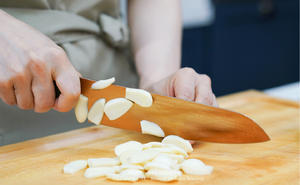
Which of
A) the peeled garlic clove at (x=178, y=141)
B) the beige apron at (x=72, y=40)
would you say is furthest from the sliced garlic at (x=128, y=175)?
the beige apron at (x=72, y=40)

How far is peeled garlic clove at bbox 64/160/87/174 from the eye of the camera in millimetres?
756

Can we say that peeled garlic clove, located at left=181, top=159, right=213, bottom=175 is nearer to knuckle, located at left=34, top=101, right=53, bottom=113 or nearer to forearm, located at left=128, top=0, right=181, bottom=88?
knuckle, located at left=34, top=101, right=53, bottom=113

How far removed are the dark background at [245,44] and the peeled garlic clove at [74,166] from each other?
1.88 meters

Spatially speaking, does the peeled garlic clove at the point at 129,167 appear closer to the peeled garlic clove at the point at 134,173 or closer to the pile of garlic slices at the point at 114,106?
the peeled garlic clove at the point at 134,173

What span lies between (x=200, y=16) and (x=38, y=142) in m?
1.97

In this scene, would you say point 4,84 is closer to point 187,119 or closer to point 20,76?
point 20,76

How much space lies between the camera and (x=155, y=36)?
3.80ft

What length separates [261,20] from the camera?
269cm

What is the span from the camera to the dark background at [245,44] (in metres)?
2.64

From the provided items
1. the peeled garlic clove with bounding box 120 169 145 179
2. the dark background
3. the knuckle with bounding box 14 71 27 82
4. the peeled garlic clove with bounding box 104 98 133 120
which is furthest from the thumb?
the dark background

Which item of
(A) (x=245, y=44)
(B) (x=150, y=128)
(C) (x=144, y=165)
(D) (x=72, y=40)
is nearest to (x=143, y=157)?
(C) (x=144, y=165)

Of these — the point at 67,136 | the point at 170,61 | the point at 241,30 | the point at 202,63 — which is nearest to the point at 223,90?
the point at 202,63

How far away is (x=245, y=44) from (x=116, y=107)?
2.02 m

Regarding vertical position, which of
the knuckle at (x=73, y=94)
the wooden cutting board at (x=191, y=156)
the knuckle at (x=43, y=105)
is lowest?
the wooden cutting board at (x=191, y=156)
